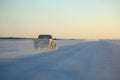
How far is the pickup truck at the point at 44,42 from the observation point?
23.2 meters

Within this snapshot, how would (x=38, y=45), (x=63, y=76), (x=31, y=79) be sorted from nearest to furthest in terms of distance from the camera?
(x=31, y=79), (x=63, y=76), (x=38, y=45)

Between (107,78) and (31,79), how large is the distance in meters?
1.86

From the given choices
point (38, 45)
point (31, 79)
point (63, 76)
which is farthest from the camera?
point (38, 45)

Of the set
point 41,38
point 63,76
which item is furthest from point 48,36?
point 63,76

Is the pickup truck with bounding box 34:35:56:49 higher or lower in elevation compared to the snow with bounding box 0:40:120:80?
lower

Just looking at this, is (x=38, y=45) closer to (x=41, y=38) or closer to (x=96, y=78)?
(x=41, y=38)

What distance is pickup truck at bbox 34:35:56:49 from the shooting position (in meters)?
23.2

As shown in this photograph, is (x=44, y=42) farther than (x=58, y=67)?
Yes

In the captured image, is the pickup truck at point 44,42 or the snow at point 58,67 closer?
the snow at point 58,67

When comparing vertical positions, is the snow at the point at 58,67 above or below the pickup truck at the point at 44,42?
above

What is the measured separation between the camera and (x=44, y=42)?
2352cm

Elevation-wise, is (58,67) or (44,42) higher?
(58,67)

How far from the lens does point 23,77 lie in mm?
8062

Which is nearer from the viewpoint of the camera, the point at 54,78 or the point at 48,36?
the point at 54,78
